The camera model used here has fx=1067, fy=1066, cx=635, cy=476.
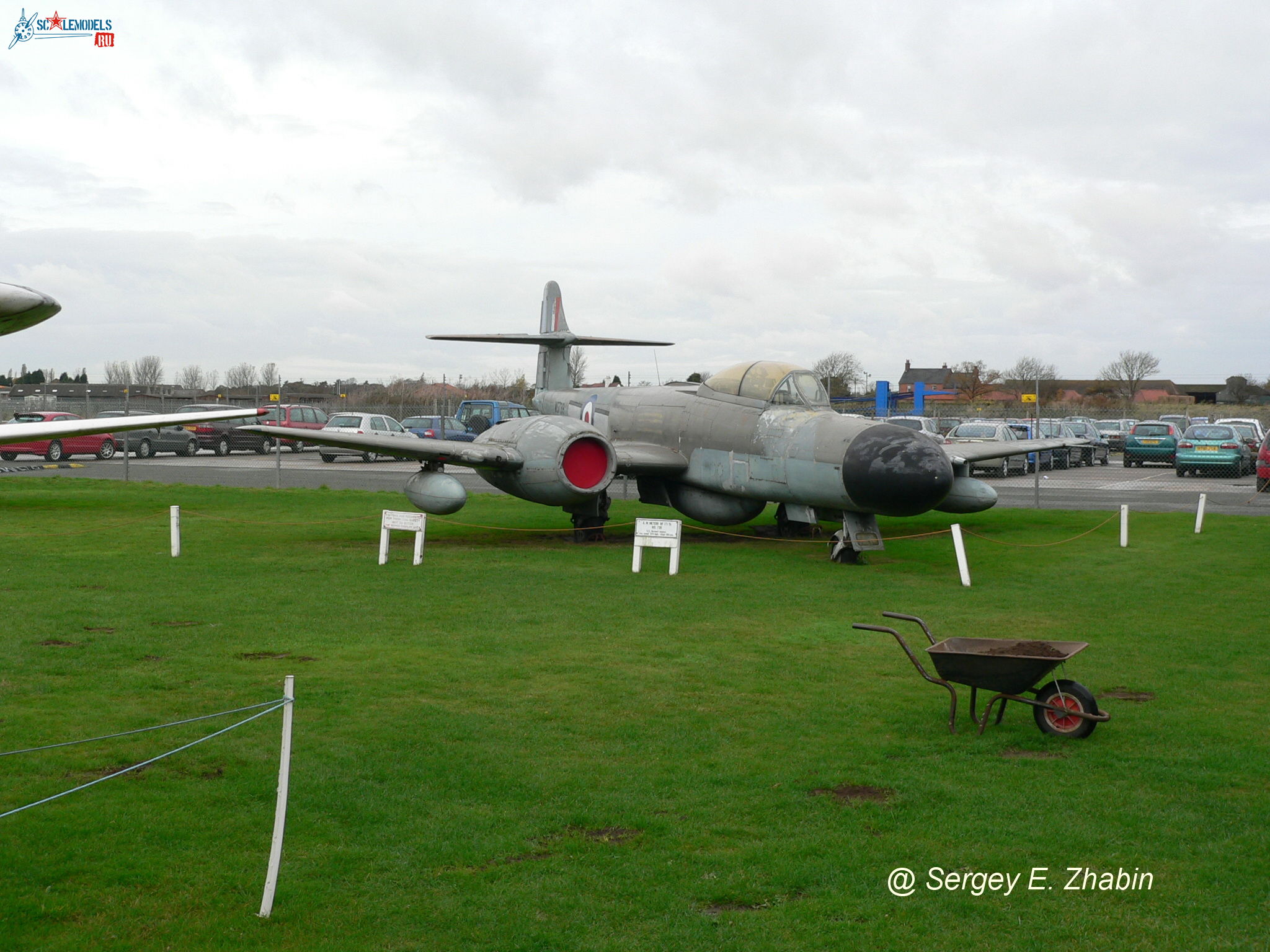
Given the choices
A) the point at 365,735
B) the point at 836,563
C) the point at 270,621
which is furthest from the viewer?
the point at 836,563

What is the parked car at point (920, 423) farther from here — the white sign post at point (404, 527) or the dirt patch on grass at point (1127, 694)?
the dirt patch on grass at point (1127, 694)

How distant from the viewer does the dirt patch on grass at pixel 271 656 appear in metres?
9.15

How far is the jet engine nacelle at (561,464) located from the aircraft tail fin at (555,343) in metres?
5.41

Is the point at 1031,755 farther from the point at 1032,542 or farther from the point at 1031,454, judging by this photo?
the point at 1031,454

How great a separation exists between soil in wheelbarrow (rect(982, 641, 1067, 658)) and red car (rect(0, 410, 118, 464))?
94.8 ft

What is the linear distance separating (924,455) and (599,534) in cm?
607

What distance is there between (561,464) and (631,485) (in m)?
12.2

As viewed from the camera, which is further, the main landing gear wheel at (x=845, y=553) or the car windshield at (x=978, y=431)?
the car windshield at (x=978, y=431)

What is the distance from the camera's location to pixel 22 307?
2873 millimetres

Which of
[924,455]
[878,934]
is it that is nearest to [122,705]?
[878,934]

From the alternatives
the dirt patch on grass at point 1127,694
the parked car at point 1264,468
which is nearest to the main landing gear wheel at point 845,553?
the dirt patch on grass at point 1127,694

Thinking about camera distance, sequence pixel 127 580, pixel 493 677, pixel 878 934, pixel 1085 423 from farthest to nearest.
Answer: pixel 1085 423 < pixel 127 580 < pixel 493 677 < pixel 878 934

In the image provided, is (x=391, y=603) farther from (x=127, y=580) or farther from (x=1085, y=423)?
(x=1085, y=423)

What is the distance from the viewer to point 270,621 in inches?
421
